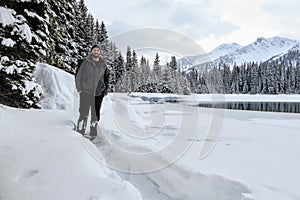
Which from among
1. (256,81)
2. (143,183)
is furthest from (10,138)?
(256,81)

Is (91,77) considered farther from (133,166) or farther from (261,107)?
(261,107)

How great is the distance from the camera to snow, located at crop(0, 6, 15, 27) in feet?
15.9

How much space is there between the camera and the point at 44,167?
2447mm

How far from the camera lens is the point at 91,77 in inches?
177

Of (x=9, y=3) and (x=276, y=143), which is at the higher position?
(x=9, y=3)

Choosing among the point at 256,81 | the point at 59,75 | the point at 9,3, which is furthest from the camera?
the point at 256,81

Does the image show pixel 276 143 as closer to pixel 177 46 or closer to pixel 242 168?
pixel 242 168

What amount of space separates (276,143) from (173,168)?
2869mm

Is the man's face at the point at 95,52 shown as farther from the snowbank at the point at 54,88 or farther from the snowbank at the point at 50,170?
the snowbank at the point at 54,88

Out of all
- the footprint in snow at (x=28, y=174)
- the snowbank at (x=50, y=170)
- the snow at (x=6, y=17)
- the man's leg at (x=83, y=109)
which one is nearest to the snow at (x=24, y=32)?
the snow at (x=6, y=17)

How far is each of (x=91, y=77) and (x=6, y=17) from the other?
7.06 ft

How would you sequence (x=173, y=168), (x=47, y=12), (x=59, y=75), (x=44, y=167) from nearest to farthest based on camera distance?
(x=44, y=167) < (x=173, y=168) < (x=47, y=12) < (x=59, y=75)

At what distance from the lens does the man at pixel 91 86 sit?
4.47 meters

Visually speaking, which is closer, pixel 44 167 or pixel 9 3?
pixel 44 167
